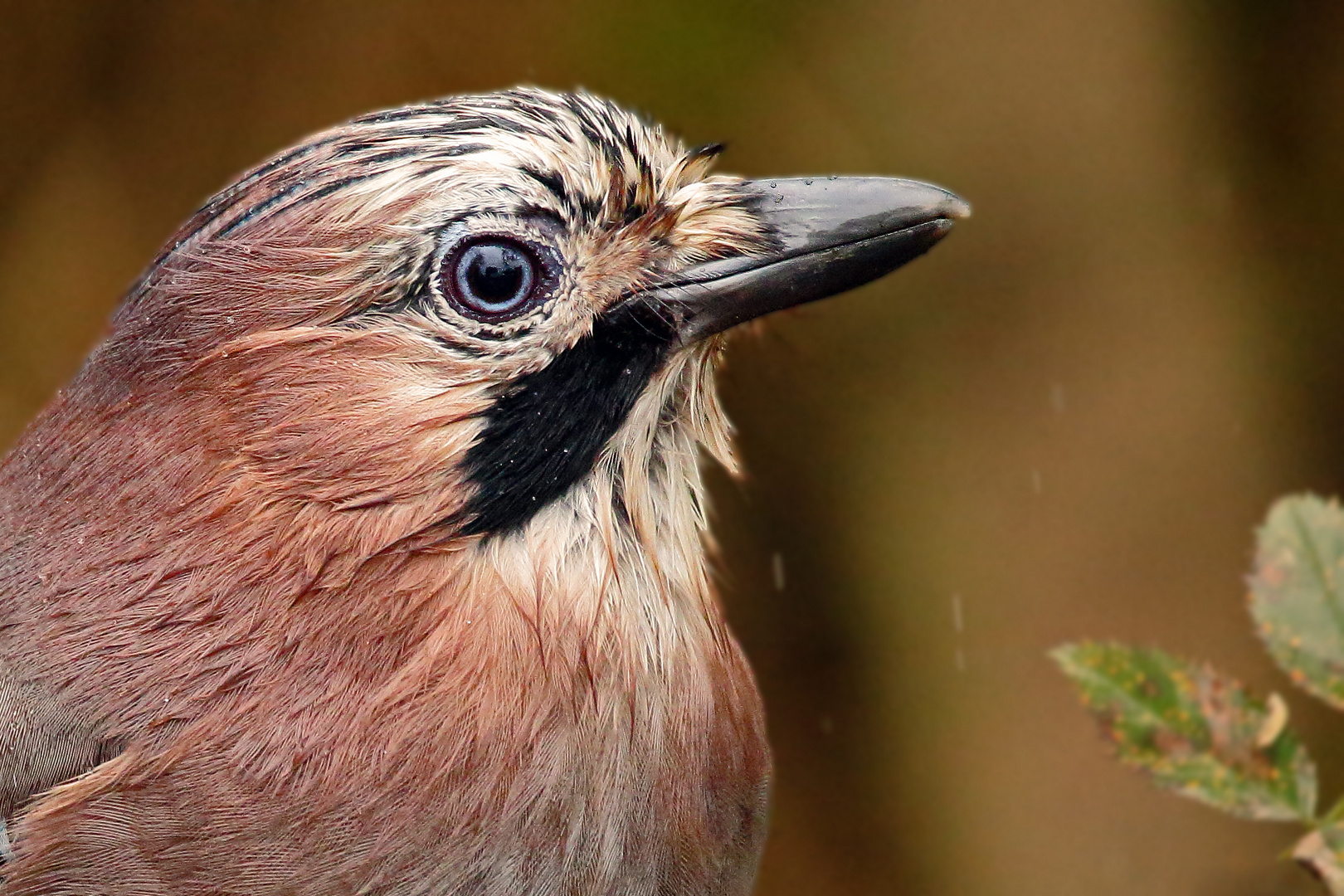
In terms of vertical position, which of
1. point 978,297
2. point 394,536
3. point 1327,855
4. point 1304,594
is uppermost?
point 978,297

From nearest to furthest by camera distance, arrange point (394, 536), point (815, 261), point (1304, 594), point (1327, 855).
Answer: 1. point (1327, 855)
2. point (1304, 594)
3. point (394, 536)
4. point (815, 261)

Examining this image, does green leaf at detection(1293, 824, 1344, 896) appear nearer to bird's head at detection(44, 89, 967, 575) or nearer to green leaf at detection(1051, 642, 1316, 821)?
green leaf at detection(1051, 642, 1316, 821)

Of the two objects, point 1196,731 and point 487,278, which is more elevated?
point 487,278

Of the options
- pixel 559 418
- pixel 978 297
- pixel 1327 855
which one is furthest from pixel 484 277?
pixel 978 297

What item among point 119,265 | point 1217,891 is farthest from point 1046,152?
point 119,265

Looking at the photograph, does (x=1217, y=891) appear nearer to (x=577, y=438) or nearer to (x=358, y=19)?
(x=577, y=438)

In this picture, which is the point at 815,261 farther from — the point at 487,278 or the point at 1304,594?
the point at 1304,594

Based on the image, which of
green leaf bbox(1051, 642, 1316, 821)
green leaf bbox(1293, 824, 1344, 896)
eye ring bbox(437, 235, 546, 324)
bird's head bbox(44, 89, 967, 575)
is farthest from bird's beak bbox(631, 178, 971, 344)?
green leaf bbox(1293, 824, 1344, 896)

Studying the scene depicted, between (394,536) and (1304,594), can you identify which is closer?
(1304,594)
